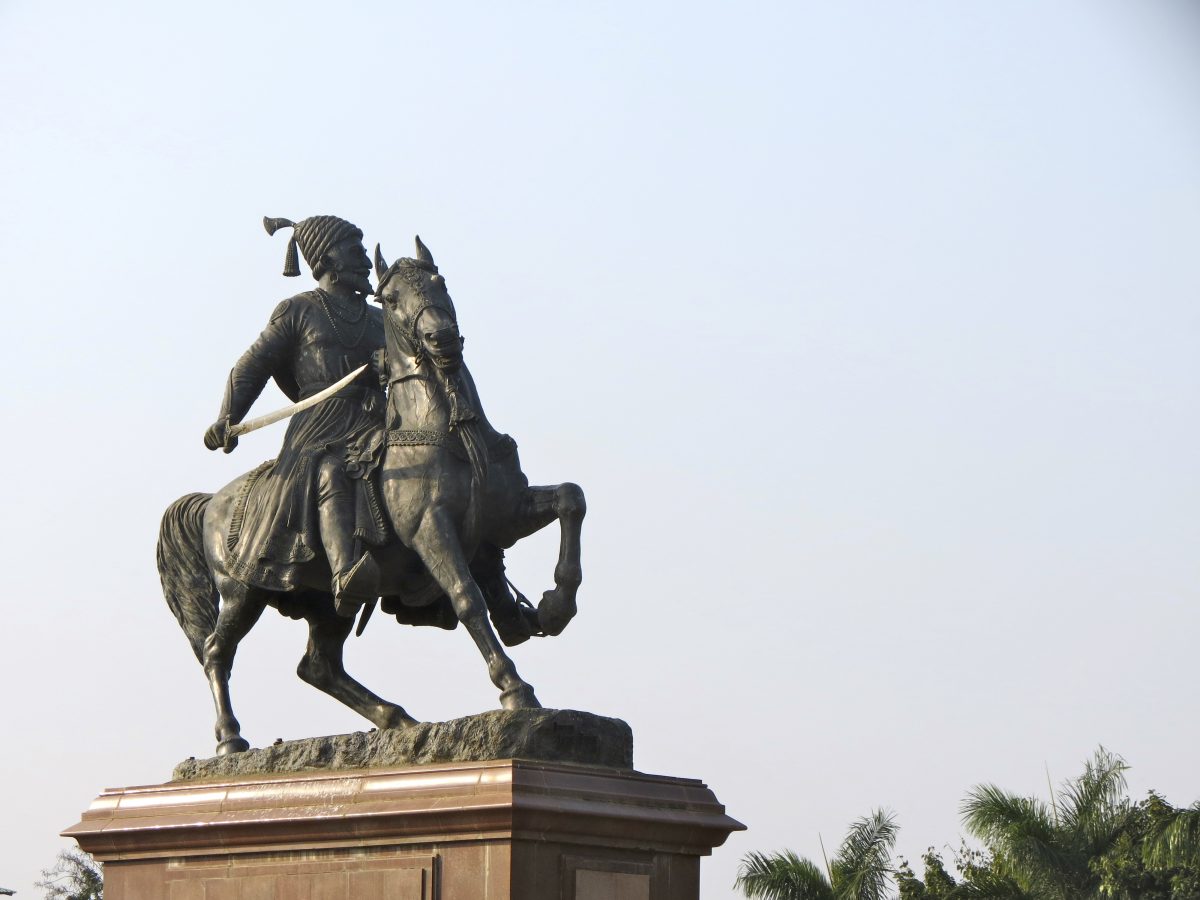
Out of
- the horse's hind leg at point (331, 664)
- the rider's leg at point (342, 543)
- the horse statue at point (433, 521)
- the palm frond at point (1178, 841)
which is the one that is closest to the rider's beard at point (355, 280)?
the horse statue at point (433, 521)

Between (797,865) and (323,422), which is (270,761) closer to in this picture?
(323,422)

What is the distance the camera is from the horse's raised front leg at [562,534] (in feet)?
36.7

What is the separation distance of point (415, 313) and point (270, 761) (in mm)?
2389

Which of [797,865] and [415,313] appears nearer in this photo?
[415,313]

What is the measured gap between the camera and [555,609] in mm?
11180

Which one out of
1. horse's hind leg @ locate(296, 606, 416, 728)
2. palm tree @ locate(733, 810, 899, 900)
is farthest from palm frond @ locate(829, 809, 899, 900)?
horse's hind leg @ locate(296, 606, 416, 728)

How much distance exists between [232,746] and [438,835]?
83.3 inches

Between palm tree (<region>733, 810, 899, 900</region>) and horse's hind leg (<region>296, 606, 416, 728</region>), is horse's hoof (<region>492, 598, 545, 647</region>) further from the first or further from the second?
palm tree (<region>733, 810, 899, 900</region>)

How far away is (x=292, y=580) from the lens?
11.9m

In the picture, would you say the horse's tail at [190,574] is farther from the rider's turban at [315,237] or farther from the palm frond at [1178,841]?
the palm frond at [1178,841]

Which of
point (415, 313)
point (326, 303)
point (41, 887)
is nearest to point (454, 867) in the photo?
point (415, 313)

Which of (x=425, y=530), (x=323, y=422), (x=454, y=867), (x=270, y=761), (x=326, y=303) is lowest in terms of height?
(x=454, y=867)

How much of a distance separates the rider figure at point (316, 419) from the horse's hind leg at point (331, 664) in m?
0.55

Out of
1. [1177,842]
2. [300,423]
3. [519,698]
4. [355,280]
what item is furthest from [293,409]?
[1177,842]
